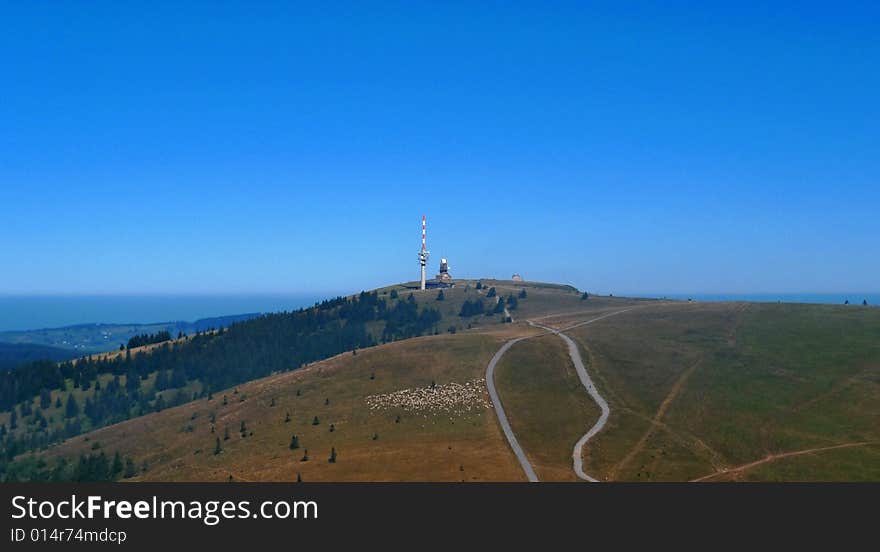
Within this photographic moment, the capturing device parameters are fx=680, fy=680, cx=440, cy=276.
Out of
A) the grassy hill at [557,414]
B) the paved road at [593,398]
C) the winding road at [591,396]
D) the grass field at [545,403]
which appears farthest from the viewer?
the grass field at [545,403]

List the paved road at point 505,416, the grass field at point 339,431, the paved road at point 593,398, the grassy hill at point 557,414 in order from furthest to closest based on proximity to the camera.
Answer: the grass field at point 339,431 → the grassy hill at point 557,414 → the paved road at point 593,398 → the paved road at point 505,416

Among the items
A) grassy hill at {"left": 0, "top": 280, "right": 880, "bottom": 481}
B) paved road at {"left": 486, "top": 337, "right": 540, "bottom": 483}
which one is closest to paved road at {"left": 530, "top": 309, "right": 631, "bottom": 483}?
grassy hill at {"left": 0, "top": 280, "right": 880, "bottom": 481}

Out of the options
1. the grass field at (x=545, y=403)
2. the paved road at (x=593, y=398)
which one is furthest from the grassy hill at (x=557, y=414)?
the paved road at (x=593, y=398)

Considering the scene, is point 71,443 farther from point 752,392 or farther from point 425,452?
point 752,392

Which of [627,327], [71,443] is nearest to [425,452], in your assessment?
[71,443]

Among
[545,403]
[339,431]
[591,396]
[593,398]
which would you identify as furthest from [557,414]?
→ [339,431]

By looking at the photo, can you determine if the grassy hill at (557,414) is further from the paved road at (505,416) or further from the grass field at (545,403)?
the paved road at (505,416)

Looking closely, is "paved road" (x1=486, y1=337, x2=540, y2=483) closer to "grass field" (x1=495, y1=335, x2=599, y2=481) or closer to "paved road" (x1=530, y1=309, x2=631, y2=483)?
"grass field" (x1=495, y1=335, x2=599, y2=481)

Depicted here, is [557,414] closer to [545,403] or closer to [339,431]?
[545,403]
